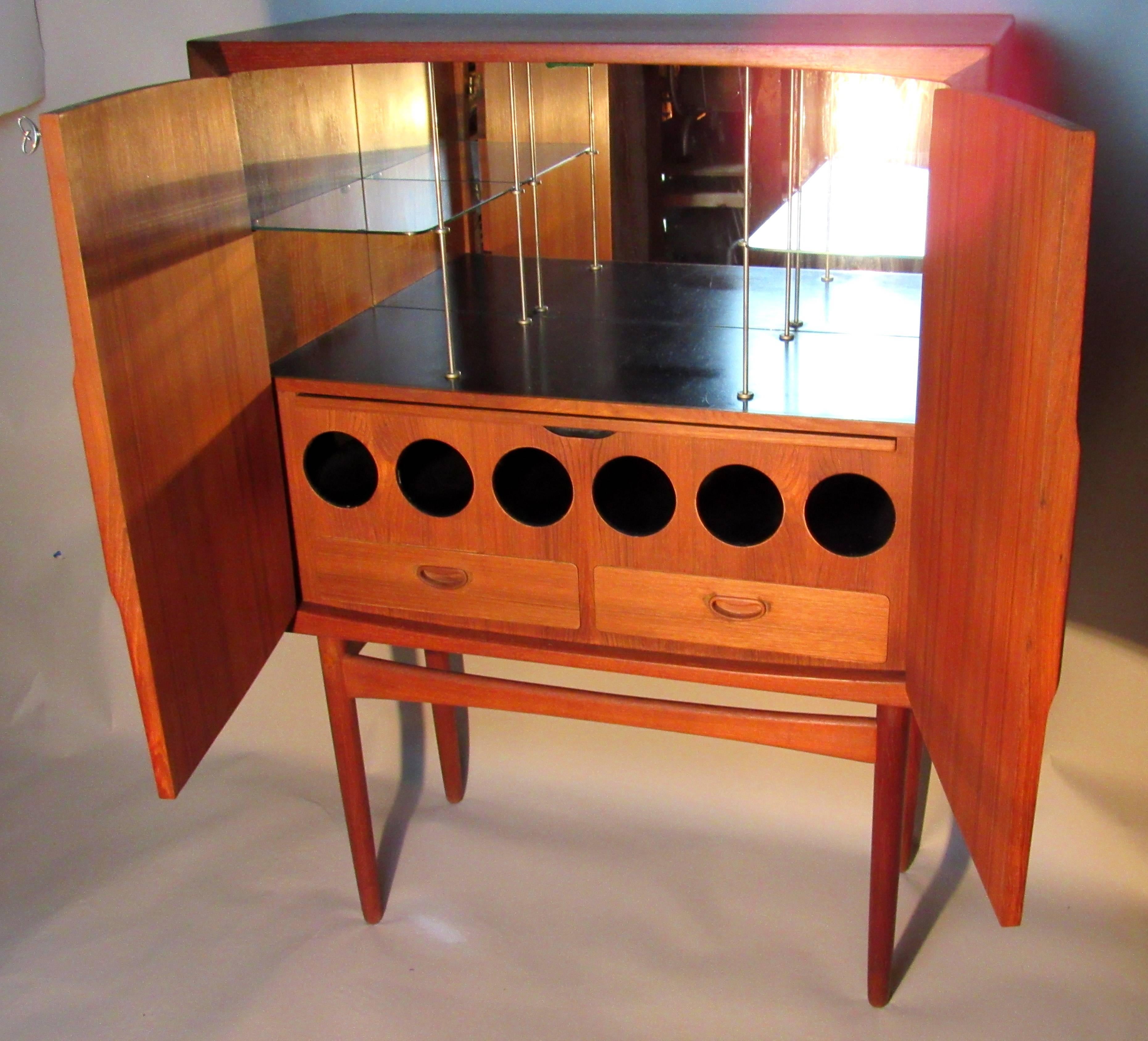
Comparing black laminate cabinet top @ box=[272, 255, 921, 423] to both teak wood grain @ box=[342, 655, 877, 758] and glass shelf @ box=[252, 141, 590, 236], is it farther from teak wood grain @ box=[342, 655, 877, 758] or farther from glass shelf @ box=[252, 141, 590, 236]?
teak wood grain @ box=[342, 655, 877, 758]

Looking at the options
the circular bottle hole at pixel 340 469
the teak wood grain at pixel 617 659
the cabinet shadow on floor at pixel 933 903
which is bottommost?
the cabinet shadow on floor at pixel 933 903

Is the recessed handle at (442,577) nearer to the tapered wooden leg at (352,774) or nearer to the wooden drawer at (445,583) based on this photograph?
the wooden drawer at (445,583)

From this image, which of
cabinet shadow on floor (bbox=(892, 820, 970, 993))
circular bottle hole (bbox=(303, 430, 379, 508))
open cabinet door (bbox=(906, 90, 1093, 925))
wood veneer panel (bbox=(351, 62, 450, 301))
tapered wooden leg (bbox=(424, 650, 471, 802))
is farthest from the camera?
tapered wooden leg (bbox=(424, 650, 471, 802))

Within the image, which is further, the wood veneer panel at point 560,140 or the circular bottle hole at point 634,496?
the wood veneer panel at point 560,140

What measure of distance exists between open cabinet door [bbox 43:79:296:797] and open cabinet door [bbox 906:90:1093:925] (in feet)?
2.26

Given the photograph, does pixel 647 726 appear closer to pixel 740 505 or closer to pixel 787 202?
pixel 740 505

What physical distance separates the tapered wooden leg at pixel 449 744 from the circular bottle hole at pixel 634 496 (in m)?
0.54

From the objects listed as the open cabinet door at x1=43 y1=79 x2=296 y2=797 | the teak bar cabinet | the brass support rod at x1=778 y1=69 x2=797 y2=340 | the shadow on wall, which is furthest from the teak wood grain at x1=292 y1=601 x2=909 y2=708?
the shadow on wall

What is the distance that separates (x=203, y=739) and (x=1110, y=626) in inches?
48.2

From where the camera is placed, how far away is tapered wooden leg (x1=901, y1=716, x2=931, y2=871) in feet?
5.96

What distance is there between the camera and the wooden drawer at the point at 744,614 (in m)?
1.36

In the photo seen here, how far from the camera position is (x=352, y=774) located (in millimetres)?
1780

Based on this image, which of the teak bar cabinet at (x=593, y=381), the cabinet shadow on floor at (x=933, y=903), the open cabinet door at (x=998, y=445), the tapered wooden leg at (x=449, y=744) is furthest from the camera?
the tapered wooden leg at (x=449, y=744)

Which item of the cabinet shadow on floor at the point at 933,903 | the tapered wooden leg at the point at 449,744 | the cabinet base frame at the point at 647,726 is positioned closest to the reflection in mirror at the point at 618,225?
the cabinet base frame at the point at 647,726
